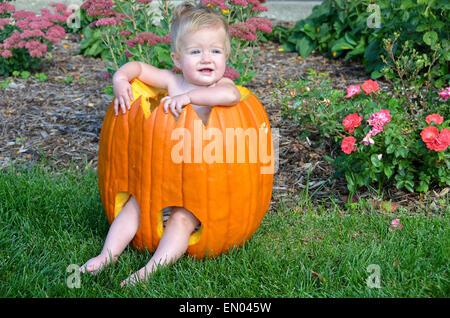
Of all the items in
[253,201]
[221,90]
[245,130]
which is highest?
[221,90]

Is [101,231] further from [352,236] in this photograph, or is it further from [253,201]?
[352,236]

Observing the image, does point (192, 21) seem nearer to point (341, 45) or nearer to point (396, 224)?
point (396, 224)

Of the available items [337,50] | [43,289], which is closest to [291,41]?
[337,50]

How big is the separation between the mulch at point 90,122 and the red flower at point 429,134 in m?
0.39

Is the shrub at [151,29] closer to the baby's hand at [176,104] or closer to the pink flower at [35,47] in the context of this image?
the baby's hand at [176,104]

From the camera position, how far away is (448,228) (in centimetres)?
249

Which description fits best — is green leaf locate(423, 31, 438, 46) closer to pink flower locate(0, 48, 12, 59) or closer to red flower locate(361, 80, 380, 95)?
red flower locate(361, 80, 380, 95)

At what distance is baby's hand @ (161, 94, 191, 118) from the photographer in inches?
85.7

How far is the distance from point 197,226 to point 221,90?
0.69 meters

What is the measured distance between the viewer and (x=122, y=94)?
2.30 meters

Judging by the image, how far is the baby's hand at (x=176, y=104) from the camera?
2.18m

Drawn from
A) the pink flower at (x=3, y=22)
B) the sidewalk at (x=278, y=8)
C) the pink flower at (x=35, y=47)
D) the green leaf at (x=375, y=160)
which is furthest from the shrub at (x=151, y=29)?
the sidewalk at (x=278, y=8)

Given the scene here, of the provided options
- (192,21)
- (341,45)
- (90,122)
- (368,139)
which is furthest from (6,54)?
(368,139)

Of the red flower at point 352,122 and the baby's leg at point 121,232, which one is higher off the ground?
the red flower at point 352,122
